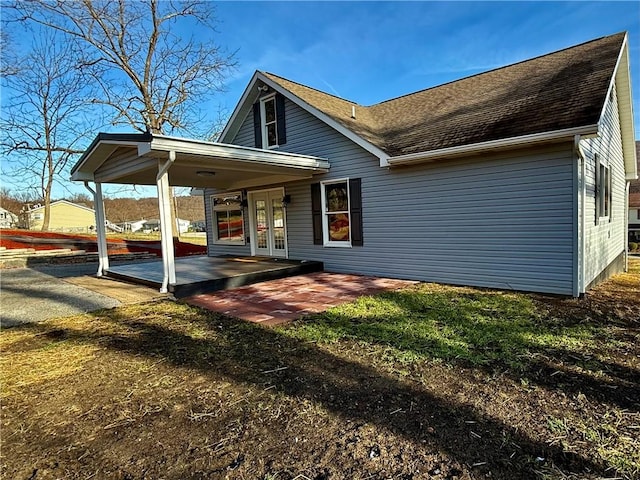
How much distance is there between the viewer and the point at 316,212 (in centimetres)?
924

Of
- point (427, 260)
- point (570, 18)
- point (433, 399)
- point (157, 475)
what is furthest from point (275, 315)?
point (570, 18)

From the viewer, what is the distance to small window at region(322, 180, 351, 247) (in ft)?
29.0

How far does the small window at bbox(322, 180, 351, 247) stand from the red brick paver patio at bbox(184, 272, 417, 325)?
1.05 meters

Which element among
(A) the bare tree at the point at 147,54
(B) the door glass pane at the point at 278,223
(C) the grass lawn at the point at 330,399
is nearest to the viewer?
(C) the grass lawn at the point at 330,399

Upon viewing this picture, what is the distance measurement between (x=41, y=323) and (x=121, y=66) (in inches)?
666

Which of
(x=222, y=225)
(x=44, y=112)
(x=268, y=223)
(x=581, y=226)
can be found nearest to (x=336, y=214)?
(x=268, y=223)

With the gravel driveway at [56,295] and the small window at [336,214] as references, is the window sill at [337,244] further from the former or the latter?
the gravel driveway at [56,295]

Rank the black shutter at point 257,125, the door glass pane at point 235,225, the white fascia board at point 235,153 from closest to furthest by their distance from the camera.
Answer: the white fascia board at point 235,153 < the black shutter at point 257,125 < the door glass pane at point 235,225

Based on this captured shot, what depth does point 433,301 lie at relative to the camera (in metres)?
5.82

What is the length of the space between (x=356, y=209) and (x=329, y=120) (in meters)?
2.21

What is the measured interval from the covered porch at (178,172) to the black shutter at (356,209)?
87 cm

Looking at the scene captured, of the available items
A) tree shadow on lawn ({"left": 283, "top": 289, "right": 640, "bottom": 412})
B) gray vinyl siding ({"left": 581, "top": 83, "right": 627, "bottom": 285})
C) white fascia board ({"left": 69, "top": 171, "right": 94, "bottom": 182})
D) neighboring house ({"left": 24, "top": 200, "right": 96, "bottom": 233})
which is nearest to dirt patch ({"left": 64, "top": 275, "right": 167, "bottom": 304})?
white fascia board ({"left": 69, "top": 171, "right": 94, "bottom": 182})

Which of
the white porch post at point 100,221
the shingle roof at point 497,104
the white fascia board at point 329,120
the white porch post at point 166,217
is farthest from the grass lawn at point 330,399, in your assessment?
the white porch post at point 100,221

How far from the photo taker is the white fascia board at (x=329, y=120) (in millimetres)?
7664
